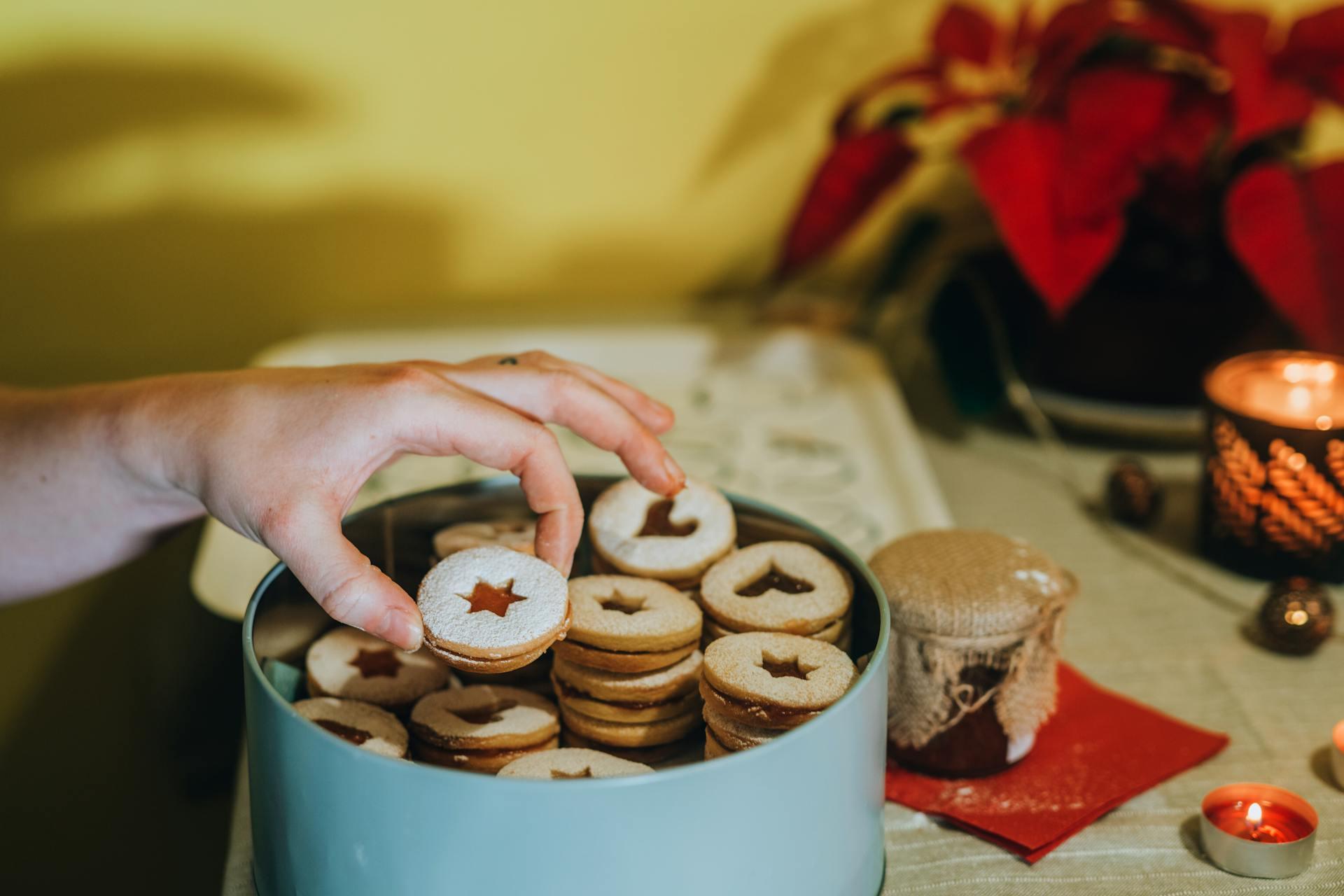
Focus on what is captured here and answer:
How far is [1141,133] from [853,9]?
1.36 feet

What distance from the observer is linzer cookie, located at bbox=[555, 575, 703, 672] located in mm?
534

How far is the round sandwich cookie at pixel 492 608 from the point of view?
19.7 inches

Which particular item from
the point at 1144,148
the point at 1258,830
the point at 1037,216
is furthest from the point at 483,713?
the point at 1144,148

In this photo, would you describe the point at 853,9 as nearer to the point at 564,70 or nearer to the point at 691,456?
the point at 564,70

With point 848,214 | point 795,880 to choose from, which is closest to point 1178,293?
point 848,214

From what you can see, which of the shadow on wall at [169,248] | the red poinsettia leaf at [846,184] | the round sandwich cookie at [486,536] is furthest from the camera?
the shadow on wall at [169,248]

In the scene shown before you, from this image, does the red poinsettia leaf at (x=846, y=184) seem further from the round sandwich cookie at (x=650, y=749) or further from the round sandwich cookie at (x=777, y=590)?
the round sandwich cookie at (x=650, y=749)

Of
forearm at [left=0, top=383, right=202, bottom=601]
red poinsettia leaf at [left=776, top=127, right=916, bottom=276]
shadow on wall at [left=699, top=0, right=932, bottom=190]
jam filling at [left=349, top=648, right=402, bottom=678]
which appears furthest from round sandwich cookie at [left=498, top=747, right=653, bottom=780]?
shadow on wall at [left=699, top=0, right=932, bottom=190]

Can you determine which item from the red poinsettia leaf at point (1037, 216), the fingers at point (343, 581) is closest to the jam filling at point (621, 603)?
the fingers at point (343, 581)

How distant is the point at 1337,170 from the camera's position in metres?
A: 0.83

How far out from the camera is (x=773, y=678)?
499 mm

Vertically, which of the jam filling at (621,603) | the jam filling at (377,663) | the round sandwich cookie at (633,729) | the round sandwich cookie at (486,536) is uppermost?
the jam filling at (621,603)

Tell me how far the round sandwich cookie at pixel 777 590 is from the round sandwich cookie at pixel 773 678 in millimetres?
10

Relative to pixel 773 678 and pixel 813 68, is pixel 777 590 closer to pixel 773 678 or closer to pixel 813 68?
pixel 773 678
